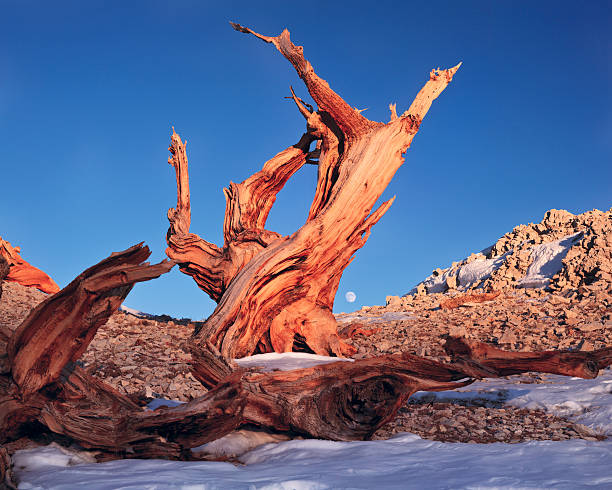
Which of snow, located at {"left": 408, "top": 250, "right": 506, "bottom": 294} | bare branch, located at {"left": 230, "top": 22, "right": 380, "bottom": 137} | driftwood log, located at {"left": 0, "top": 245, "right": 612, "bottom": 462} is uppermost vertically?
snow, located at {"left": 408, "top": 250, "right": 506, "bottom": 294}

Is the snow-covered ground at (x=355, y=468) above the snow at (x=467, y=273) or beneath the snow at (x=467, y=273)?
beneath

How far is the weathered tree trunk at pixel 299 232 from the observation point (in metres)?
8.36

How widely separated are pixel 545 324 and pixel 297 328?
5358mm

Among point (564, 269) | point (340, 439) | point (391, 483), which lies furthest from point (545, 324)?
point (391, 483)

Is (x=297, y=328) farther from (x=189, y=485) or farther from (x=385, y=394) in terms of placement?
(x=189, y=485)

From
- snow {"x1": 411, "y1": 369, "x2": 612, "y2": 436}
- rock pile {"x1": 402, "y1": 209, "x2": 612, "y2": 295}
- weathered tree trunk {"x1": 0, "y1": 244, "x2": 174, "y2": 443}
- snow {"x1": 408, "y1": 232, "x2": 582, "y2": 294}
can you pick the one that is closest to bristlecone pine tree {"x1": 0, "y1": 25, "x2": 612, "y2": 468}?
weathered tree trunk {"x1": 0, "y1": 244, "x2": 174, "y2": 443}

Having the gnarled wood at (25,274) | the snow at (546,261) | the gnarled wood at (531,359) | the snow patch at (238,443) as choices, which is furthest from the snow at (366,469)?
the gnarled wood at (25,274)

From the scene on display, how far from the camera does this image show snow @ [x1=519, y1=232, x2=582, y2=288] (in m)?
16.6

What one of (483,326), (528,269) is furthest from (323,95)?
(528,269)

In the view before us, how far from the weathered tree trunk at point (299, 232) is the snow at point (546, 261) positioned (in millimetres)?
9044

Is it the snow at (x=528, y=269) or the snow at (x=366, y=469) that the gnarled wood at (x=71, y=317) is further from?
the snow at (x=528, y=269)

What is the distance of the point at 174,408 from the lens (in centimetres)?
373

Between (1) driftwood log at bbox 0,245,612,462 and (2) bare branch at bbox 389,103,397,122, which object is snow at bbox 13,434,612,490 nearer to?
(1) driftwood log at bbox 0,245,612,462

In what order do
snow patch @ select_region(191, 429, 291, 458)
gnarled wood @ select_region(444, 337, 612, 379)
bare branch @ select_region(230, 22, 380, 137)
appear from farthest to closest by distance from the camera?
bare branch @ select_region(230, 22, 380, 137), gnarled wood @ select_region(444, 337, 612, 379), snow patch @ select_region(191, 429, 291, 458)
